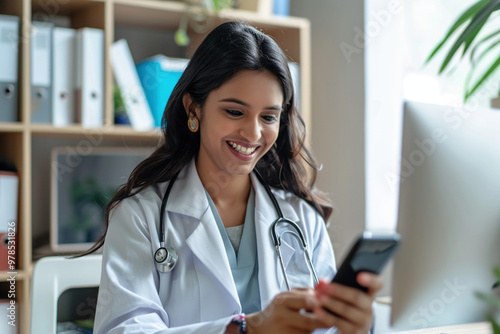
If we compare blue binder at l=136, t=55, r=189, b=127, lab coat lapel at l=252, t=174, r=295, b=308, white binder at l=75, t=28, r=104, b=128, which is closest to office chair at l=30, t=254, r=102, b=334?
lab coat lapel at l=252, t=174, r=295, b=308

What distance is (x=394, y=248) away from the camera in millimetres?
Answer: 756

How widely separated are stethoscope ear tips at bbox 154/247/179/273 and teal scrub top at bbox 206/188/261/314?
0.17 metres

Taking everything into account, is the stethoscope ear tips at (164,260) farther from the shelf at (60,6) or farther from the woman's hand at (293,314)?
the shelf at (60,6)

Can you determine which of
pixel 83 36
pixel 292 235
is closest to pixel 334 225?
pixel 292 235

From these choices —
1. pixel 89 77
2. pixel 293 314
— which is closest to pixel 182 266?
pixel 293 314

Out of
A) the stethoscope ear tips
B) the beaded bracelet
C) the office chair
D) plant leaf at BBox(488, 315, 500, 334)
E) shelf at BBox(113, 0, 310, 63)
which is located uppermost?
shelf at BBox(113, 0, 310, 63)

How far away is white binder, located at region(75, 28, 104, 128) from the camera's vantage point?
2.10 metres

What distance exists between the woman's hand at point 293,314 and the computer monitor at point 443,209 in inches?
5.9

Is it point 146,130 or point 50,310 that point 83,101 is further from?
point 50,310

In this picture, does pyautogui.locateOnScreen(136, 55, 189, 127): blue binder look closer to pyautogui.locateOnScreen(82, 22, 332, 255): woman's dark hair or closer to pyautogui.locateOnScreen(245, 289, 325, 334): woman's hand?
pyautogui.locateOnScreen(82, 22, 332, 255): woman's dark hair

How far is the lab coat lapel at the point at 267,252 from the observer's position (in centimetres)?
132

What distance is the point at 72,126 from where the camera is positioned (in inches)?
81.6

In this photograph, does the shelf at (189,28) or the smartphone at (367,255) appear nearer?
the smartphone at (367,255)

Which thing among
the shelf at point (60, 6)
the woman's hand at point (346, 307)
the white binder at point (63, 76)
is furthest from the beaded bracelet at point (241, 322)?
the shelf at point (60, 6)
